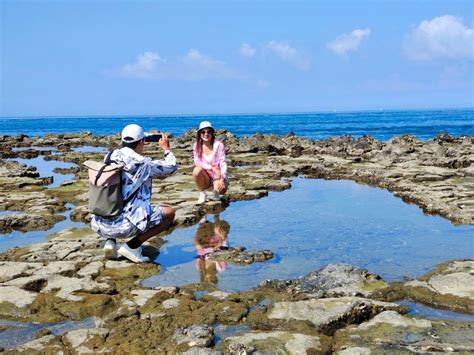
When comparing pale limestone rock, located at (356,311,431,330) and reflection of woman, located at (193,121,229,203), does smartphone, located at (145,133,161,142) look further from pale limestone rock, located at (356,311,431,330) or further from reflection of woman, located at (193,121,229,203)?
pale limestone rock, located at (356,311,431,330)

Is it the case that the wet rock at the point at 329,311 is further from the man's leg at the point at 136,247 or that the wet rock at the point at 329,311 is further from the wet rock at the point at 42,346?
the man's leg at the point at 136,247

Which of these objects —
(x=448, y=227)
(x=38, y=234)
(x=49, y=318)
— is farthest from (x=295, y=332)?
(x=38, y=234)

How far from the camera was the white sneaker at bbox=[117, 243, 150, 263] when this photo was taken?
6926 mm

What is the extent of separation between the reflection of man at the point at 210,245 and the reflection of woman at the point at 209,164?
1.26 m

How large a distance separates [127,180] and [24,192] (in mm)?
7362

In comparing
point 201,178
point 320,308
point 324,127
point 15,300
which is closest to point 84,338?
point 15,300

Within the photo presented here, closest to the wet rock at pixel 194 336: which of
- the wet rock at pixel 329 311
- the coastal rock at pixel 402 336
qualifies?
the wet rock at pixel 329 311

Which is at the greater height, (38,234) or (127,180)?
(127,180)

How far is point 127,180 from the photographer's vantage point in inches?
267

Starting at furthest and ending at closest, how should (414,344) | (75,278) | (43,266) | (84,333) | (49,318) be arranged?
(43,266) < (75,278) < (49,318) < (84,333) < (414,344)

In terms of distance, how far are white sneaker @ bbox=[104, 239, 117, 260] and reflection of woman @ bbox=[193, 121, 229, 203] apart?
149 inches

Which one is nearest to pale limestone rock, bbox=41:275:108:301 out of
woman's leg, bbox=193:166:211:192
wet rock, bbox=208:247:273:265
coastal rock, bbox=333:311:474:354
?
wet rock, bbox=208:247:273:265

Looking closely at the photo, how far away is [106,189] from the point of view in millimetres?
6605

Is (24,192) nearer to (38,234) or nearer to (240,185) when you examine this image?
(38,234)
